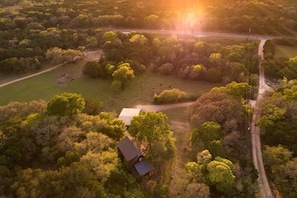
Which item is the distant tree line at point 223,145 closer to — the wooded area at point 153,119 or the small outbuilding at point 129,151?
the wooded area at point 153,119

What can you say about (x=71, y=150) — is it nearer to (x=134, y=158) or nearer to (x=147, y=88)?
(x=134, y=158)

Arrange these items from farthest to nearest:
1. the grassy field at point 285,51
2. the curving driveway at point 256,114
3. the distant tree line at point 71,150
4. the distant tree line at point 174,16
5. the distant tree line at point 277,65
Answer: the distant tree line at point 174,16
the grassy field at point 285,51
the distant tree line at point 277,65
the curving driveway at point 256,114
the distant tree line at point 71,150

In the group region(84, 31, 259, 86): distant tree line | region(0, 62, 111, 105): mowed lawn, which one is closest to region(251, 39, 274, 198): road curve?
region(84, 31, 259, 86): distant tree line

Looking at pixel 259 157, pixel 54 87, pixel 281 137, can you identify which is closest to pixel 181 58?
pixel 54 87

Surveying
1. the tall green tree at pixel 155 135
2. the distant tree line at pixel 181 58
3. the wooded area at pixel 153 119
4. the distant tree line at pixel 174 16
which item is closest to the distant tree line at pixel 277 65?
the wooded area at pixel 153 119

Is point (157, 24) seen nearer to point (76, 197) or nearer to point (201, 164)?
point (201, 164)

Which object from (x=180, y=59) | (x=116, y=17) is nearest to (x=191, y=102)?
(x=180, y=59)

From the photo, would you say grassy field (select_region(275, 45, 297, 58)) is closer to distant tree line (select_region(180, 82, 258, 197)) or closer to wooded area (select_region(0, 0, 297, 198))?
wooded area (select_region(0, 0, 297, 198))
